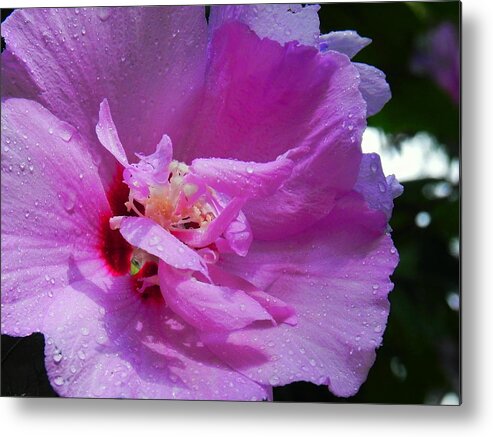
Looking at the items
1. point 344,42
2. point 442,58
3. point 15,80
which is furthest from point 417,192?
point 15,80

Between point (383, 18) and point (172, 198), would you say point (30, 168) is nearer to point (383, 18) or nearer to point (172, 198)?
point (172, 198)

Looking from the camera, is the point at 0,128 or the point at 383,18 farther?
the point at 383,18

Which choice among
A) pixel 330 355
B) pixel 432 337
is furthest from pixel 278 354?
pixel 432 337

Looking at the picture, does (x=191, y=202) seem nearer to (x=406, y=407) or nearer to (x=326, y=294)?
(x=326, y=294)

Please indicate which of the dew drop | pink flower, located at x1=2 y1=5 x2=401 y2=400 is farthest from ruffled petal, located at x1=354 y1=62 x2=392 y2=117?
the dew drop

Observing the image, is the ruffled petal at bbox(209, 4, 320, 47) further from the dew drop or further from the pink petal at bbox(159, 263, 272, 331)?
the dew drop

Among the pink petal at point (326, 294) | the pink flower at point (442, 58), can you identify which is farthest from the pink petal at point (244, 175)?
the pink flower at point (442, 58)
